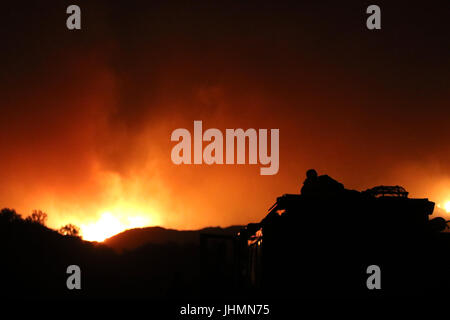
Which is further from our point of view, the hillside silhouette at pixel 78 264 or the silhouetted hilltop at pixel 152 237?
the silhouetted hilltop at pixel 152 237

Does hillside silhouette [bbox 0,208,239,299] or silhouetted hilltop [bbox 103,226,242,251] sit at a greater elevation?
hillside silhouette [bbox 0,208,239,299]

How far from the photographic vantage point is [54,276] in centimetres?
4038

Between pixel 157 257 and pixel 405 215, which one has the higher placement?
pixel 405 215

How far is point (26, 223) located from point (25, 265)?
1039cm

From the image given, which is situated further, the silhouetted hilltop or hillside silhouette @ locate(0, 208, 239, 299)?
the silhouetted hilltop

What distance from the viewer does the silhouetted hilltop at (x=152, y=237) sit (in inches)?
3447

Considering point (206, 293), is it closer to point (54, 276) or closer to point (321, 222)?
point (321, 222)

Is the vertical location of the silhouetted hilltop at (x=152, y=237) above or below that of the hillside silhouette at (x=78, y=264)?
below

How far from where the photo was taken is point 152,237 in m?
100

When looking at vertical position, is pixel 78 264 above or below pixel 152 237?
above

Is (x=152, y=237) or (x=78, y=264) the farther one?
(x=152, y=237)

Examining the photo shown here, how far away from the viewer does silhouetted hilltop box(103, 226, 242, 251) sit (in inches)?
3447
